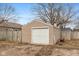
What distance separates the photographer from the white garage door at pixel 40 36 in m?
3.60

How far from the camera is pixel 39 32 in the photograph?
3.63 meters

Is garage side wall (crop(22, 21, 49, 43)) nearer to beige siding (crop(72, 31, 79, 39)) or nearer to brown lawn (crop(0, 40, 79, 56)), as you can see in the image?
brown lawn (crop(0, 40, 79, 56))

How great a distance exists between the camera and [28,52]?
3.60 metres

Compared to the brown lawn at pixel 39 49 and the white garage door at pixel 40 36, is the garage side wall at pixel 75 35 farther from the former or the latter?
the white garage door at pixel 40 36

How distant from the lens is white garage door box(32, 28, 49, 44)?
360cm

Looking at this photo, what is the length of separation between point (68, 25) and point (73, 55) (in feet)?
1.73

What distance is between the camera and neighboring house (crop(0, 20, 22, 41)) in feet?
11.7

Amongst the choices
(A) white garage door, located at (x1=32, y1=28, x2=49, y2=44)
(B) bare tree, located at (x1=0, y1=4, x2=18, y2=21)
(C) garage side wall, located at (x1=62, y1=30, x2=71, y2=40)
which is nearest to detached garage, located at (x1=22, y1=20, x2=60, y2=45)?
(A) white garage door, located at (x1=32, y1=28, x2=49, y2=44)

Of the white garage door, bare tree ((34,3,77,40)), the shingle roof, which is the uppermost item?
bare tree ((34,3,77,40))

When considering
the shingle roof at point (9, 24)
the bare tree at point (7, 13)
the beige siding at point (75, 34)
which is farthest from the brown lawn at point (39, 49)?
the bare tree at point (7, 13)

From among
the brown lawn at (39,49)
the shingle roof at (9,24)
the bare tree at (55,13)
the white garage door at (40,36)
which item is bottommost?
the brown lawn at (39,49)

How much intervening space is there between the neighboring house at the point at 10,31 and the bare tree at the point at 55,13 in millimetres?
443

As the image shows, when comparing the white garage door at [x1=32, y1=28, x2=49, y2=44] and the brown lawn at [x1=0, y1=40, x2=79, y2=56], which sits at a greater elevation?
the white garage door at [x1=32, y1=28, x2=49, y2=44]

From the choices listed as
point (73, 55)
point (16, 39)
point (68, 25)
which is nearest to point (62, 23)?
point (68, 25)
